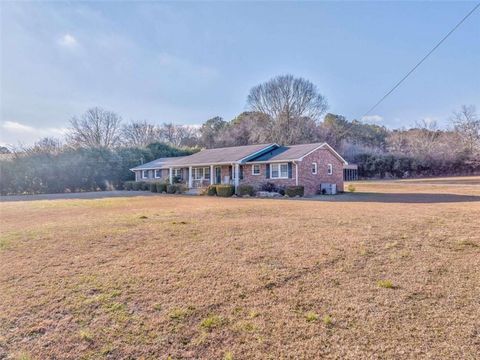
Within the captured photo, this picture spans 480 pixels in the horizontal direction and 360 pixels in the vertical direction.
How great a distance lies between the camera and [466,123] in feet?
137

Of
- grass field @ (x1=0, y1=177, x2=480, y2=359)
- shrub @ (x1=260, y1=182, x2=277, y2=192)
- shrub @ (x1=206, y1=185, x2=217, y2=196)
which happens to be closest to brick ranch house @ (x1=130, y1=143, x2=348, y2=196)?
shrub @ (x1=260, y1=182, x2=277, y2=192)

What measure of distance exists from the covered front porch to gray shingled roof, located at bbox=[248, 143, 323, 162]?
7.51ft

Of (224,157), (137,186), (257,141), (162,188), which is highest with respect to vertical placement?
(257,141)

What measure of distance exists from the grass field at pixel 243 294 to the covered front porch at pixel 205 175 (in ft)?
56.2

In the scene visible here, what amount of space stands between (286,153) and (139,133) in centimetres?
4247

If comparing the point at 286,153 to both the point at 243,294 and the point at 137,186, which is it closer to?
the point at 137,186

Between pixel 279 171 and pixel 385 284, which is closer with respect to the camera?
pixel 385 284

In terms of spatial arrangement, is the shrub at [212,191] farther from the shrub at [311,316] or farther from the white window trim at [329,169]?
the shrub at [311,316]

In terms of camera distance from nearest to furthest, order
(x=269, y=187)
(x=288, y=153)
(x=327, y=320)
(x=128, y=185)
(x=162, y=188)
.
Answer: (x=327, y=320), (x=269, y=187), (x=288, y=153), (x=162, y=188), (x=128, y=185)

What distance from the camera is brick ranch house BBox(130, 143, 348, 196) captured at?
888 inches

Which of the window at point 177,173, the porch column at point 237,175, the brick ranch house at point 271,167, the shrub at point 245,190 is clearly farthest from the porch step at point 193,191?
the window at point 177,173

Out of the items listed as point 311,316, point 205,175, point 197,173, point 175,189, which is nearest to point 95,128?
point 197,173

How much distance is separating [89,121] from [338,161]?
143ft

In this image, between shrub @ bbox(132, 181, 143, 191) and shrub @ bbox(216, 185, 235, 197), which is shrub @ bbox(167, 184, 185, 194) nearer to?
shrub @ bbox(216, 185, 235, 197)
